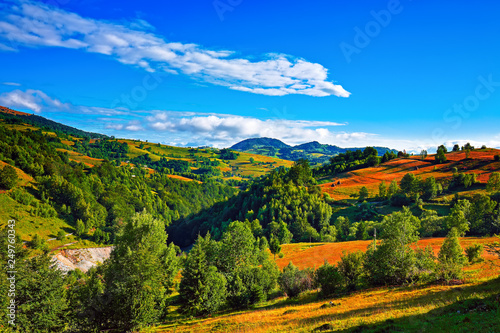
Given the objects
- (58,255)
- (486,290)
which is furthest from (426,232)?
(58,255)

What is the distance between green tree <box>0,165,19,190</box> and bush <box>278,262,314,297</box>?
534 feet

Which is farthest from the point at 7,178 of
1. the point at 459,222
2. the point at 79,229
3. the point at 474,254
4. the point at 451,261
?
the point at 459,222

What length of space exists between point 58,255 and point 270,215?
98.8m

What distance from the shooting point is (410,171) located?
556ft

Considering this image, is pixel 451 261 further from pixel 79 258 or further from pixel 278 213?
pixel 79 258

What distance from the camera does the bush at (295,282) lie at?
43.5 meters

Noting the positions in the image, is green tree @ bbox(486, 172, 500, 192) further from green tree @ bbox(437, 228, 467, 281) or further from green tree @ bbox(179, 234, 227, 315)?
green tree @ bbox(179, 234, 227, 315)

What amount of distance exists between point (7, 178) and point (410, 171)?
246208mm

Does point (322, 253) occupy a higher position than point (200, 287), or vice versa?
point (200, 287)

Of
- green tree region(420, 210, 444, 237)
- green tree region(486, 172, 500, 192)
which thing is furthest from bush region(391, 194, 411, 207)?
green tree region(486, 172, 500, 192)

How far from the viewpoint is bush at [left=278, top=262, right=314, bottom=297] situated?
43469 millimetres

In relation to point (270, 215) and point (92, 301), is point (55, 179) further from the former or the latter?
point (92, 301)

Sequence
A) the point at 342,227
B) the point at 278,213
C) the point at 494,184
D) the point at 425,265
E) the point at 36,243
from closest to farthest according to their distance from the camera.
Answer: the point at 425,265
the point at 36,243
the point at 494,184
the point at 342,227
the point at 278,213

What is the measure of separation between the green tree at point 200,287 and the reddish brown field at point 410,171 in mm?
122229
